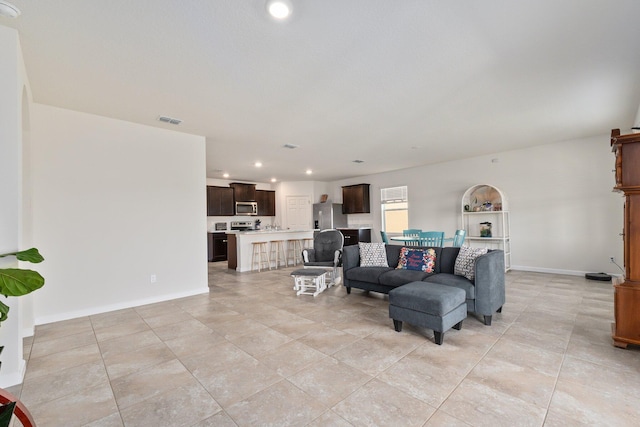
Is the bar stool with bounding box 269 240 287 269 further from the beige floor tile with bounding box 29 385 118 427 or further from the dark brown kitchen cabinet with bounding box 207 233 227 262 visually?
the beige floor tile with bounding box 29 385 118 427

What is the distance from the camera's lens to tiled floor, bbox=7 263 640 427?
5.77 ft

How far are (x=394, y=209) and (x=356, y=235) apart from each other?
57.9 inches

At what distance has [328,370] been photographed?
2.26 m

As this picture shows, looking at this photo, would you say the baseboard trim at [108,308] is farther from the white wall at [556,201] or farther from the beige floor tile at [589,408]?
the white wall at [556,201]

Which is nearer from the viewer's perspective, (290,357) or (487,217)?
(290,357)

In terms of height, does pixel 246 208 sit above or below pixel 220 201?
below

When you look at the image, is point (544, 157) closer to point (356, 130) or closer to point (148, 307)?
point (356, 130)

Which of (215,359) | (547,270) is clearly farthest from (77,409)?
(547,270)

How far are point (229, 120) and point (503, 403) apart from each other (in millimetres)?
4224

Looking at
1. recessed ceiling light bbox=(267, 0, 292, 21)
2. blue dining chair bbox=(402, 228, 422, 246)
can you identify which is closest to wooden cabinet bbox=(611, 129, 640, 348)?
recessed ceiling light bbox=(267, 0, 292, 21)

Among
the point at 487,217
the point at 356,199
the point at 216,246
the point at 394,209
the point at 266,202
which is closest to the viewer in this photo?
the point at 487,217

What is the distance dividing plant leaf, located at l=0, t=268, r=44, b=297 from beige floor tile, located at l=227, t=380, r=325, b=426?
51.5 inches

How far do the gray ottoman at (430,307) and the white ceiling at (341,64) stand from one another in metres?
2.20

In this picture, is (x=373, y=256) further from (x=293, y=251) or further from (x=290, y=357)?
(x=293, y=251)
